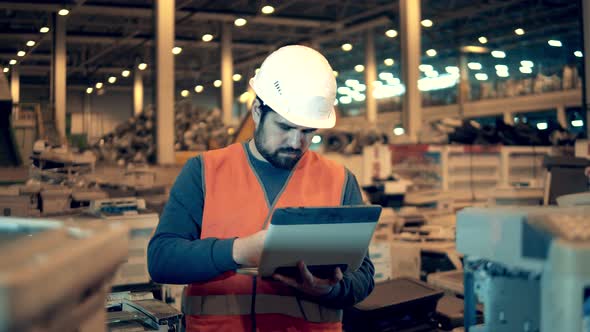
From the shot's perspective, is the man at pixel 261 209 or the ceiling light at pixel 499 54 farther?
the ceiling light at pixel 499 54

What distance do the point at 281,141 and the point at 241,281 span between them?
0.47 m

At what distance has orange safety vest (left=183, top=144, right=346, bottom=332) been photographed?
210 cm

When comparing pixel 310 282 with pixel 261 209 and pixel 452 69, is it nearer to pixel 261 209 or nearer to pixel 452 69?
pixel 261 209

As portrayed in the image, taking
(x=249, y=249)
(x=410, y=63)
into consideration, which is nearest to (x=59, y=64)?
(x=410, y=63)

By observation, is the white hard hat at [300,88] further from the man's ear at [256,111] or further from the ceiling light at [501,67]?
the ceiling light at [501,67]

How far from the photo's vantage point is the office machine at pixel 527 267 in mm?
1071

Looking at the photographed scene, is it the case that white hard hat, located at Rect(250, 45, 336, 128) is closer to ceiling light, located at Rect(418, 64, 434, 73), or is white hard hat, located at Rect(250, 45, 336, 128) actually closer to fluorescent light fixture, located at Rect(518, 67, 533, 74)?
fluorescent light fixture, located at Rect(518, 67, 533, 74)

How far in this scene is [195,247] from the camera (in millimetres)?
2004

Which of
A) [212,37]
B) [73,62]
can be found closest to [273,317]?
[212,37]

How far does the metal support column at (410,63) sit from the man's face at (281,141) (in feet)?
32.5

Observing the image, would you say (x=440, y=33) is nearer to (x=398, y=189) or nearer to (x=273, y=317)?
(x=398, y=189)

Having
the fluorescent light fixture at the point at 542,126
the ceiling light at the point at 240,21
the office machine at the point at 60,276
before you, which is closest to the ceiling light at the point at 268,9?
the ceiling light at the point at 240,21

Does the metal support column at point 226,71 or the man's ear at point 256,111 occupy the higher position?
the metal support column at point 226,71

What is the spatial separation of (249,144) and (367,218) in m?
0.58
